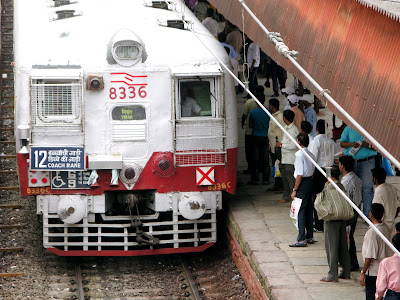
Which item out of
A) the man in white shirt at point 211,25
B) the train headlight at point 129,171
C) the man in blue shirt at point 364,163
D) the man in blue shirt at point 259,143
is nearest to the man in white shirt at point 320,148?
the man in blue shirt at point 364,163

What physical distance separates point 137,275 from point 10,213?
331 cm

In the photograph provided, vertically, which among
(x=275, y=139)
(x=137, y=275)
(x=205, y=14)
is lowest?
(x=137, y=275)

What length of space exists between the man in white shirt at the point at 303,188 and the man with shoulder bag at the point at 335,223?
966 mm

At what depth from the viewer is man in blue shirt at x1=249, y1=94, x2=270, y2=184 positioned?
14.3 metres

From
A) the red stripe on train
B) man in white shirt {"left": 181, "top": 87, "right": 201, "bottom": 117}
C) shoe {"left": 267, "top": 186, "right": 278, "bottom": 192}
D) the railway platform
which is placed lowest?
the railway platform

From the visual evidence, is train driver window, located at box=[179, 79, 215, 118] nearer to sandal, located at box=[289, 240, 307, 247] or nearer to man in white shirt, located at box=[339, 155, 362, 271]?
sandal, located at box=[289, 240, 307, 247]

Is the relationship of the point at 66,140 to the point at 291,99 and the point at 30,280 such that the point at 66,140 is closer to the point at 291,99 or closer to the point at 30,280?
the point at 30,280

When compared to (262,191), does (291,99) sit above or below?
above

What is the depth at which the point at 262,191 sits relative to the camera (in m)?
14.1

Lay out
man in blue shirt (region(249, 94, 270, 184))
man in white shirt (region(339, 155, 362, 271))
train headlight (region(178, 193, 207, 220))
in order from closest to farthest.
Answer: man in white shirt (region(339, 155, 362, 271))
train headlight (region(178, 193, 207, 220))
man in blue shirt (region(249, 94, 270, 184))

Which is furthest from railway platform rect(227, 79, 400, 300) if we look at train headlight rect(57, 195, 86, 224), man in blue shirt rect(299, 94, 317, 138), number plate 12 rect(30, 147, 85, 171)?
number plate 12 rect(30, 147, 85, 171)

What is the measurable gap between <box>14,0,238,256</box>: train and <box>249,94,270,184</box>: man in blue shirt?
2.28 m

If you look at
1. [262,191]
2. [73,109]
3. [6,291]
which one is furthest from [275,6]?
[6,291]

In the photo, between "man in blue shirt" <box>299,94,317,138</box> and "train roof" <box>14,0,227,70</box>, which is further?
"man in blue shirt" <box>299,94,317,138</box>
